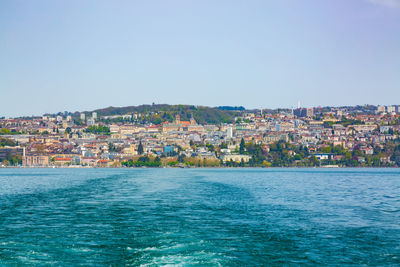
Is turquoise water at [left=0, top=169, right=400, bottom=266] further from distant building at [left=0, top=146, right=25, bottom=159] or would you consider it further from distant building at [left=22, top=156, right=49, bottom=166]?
distant building at [left=0, top=146, right=25, bottom=159]

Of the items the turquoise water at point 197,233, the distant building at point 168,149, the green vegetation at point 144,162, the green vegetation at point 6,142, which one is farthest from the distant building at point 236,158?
the turquoise water at point 197,233

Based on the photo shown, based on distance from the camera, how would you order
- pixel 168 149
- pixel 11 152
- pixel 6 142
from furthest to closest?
pixel 6 142
pixel 168 149
pixel 11 152

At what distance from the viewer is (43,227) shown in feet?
60.7

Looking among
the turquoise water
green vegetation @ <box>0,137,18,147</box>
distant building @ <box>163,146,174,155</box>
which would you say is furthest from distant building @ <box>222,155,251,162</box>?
the turquoise water

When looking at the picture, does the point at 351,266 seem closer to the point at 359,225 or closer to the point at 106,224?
the point at 359,225

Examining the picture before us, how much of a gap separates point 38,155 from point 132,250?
147029 millimetres

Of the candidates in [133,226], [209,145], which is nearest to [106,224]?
[133,226]

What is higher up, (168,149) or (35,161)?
(168,149)

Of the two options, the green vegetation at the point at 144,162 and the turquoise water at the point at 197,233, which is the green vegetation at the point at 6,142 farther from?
the turquoise water at the point at 197,233

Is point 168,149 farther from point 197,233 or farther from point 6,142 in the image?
point 197,233

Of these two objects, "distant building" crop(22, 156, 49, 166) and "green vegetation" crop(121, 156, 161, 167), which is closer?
"green vegetation" crop(121, 156, 161, 167)

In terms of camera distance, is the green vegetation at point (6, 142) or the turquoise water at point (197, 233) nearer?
the turquoise water at point (197, 233)

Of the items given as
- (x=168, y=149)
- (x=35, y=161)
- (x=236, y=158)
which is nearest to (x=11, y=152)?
(x=35, y=161)

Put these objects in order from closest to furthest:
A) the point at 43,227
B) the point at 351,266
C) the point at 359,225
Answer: the point at 351,266
the point at 43,227
the point at 359,225
